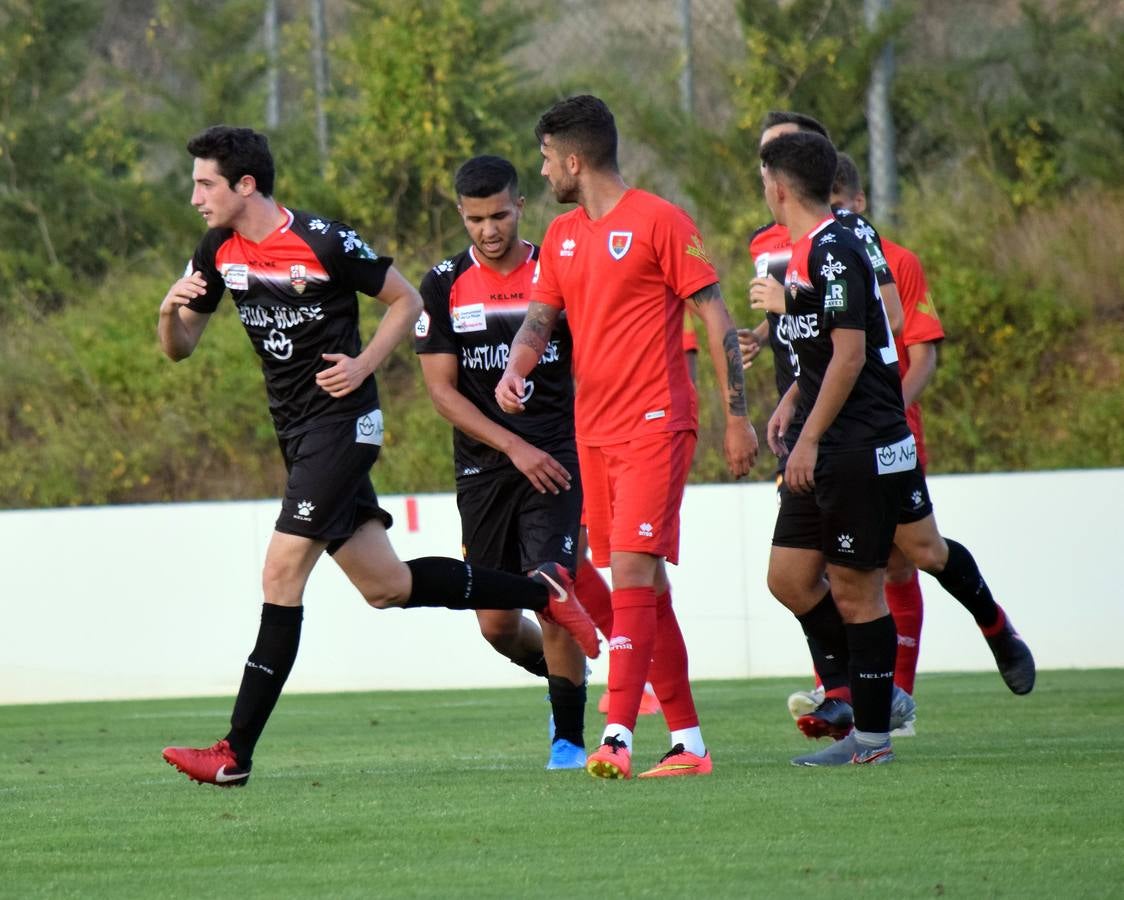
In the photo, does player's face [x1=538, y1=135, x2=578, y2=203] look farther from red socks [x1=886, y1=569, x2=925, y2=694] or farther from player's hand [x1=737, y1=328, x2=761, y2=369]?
red socks [x1=886, y1=569, x2=925, y2=694]

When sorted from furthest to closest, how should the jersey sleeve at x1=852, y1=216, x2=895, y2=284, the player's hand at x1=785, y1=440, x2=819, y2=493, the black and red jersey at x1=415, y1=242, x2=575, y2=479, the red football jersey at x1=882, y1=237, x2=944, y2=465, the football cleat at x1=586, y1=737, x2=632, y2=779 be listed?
the red football jersey at x1=882, y1=237, x2=944, y2=465
the black and red jersey at x1=415, y1=242, x2=575, y2=479
the jersey sleeve at x1=852, y1=216, x2=895, y2=284
the player's hand at x1=785, y1=440, x2=819, y2=493
the football cleat at x1=586, y1=737, x2=632, y2=779

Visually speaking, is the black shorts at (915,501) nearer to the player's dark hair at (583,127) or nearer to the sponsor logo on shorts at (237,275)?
the player's dark hair at (583,127)

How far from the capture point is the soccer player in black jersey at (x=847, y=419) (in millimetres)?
5836

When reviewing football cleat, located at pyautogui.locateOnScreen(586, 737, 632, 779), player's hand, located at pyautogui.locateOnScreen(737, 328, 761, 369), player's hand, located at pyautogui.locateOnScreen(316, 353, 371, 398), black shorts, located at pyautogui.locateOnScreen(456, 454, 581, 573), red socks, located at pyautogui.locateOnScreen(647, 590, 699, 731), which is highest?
player's hand, located at pyautogui.locateOnScreen(737, 328, 761, 369)

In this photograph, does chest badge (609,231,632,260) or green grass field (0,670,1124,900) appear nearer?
green grass field (0,670,1124,900)

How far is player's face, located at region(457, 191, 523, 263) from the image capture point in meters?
6.79

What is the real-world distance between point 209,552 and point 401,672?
59.0 inches

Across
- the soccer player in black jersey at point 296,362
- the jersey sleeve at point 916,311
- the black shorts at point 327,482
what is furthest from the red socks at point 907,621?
the black shorts at point 327,482

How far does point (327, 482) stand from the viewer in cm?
600

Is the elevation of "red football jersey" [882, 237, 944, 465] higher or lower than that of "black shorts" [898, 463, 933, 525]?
higher

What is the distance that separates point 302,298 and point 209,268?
1.35 ft

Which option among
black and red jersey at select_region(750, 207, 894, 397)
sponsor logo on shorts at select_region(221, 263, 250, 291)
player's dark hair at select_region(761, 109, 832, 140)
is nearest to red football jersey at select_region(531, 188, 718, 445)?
sponsor logo on shorts at select_region(221, 263, 250, 291)

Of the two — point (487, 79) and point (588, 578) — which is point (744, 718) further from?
point (487, 79)

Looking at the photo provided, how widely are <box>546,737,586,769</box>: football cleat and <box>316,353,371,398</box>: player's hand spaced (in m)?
1.50
